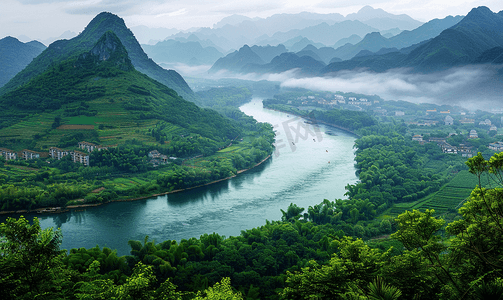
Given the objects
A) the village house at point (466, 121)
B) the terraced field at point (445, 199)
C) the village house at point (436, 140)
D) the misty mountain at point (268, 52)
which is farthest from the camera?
the misty mountain at point (268, 52)

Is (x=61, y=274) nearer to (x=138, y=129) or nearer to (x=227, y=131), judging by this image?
(x=138, y=129)

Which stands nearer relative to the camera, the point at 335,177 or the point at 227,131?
the point at 335,177

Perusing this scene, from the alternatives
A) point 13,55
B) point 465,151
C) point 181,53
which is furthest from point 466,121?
point 181,53

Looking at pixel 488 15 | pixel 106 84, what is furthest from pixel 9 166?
pixel 488 15

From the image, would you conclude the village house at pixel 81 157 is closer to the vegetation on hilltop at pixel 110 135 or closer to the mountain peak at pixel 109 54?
the vegetation on hilltop at pixel 110 135

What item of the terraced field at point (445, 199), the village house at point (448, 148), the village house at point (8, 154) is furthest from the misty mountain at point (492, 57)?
the village house at point (8, 154)

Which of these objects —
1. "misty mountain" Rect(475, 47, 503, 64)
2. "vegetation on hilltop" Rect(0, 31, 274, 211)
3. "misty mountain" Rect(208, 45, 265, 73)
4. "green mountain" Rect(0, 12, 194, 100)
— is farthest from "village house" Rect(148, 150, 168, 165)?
"misty mountain" Rect(208, 45, 265, 73)
